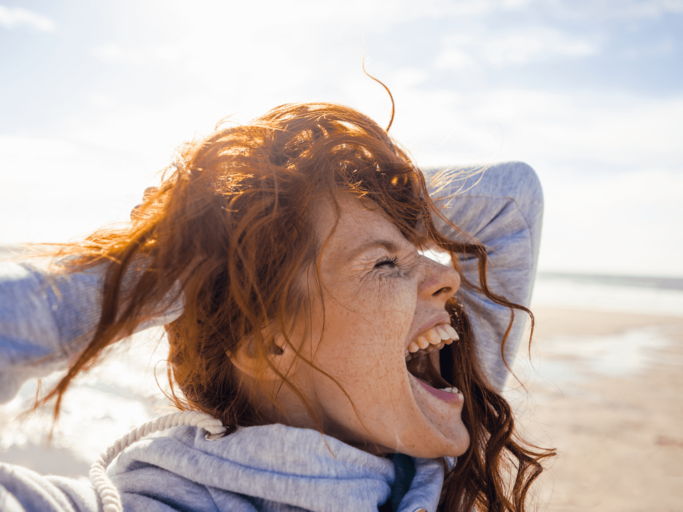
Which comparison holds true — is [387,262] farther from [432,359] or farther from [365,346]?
[432,359]

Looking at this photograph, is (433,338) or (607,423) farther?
(607,423)

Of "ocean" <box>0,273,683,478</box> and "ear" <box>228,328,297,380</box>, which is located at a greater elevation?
"ear" <box>228,328,297,380</box>

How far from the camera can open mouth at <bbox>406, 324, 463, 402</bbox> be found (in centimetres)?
162

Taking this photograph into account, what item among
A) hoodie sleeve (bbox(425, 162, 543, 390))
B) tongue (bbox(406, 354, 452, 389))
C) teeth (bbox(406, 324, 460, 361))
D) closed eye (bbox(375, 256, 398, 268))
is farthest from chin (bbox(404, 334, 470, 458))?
hoodie sleeve (bbox(425, 162, 543, 390))

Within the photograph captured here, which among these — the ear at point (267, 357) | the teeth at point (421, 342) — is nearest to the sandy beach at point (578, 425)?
the ear at point (267, 357)

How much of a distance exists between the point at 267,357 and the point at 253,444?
262mm

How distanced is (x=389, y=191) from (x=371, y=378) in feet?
2.28

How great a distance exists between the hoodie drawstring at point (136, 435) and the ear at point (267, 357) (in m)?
0.19

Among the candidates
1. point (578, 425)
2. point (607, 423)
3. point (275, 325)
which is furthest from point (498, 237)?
point (607, 423)

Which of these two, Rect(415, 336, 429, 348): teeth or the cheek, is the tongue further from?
the cheek

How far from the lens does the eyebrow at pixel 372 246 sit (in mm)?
1462

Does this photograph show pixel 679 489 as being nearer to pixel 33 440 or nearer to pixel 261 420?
pixel 261 420

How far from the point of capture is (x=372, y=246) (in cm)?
150

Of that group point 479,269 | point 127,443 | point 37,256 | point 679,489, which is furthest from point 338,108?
point 679,489
